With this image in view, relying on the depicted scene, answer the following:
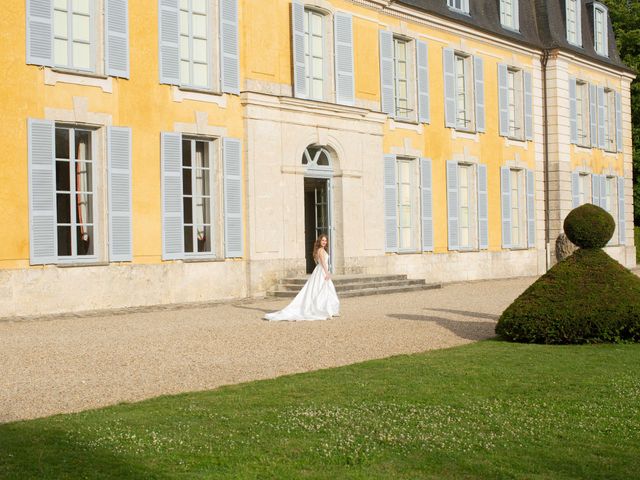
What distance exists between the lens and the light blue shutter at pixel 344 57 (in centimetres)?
1867

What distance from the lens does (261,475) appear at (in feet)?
15.4

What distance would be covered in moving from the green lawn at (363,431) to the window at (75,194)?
7426 millimetres

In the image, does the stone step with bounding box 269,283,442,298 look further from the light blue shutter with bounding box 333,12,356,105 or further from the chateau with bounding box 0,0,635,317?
the light blue shutter with bounding box 333,12,356,105

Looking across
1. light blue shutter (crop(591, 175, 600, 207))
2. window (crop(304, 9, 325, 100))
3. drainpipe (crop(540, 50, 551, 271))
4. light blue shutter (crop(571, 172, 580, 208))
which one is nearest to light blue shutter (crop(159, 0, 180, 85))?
window (crop(304, 9, 325, 100))

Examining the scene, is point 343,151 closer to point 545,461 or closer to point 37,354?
point 37,354

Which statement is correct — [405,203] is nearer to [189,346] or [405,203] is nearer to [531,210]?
[531,210]

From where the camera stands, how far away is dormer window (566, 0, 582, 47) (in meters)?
26.3

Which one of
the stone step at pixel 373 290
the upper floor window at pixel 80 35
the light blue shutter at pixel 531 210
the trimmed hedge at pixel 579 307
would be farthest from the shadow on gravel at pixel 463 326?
the light blue shutter at pixel 531 210

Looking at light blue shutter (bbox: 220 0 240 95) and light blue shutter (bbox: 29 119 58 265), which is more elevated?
light blue shutter (bbox: 220 0 240 95)

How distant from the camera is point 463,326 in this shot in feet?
Answer: 38.8

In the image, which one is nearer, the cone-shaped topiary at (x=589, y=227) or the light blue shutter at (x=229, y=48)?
the cone-shaped topiary at (x=589, y=227)

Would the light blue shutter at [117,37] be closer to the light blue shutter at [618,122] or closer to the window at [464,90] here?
the window at [464,90]

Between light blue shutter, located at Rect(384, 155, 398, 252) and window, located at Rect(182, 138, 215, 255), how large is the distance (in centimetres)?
468

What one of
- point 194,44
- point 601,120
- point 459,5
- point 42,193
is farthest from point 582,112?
point 42,193
